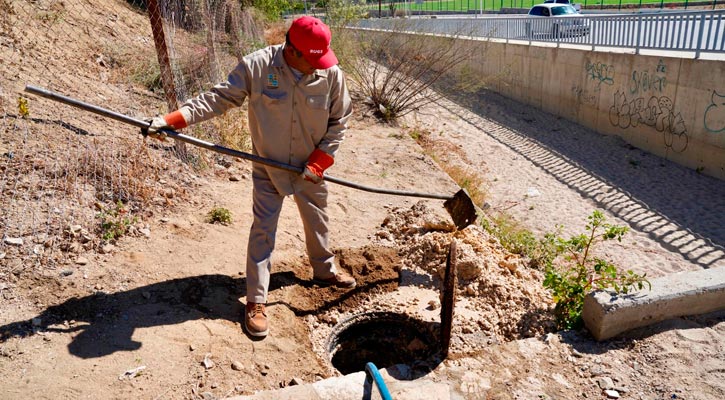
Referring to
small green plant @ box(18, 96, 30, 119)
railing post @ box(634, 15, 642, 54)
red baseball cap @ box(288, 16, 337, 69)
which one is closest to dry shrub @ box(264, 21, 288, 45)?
railing post @ box(634, 15, 642, 54)

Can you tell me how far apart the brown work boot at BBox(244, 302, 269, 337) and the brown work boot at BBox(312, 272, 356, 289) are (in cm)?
64

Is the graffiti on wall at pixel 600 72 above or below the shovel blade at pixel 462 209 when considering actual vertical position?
above

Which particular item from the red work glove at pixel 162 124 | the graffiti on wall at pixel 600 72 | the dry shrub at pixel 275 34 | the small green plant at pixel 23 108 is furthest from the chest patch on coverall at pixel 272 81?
the dry shrub at pixel 275 34

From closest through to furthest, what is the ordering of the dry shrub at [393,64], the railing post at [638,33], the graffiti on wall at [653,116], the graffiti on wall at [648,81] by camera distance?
1. the graffiti on wall at [653,116]
2. the graffiti on wall at [648,81]
3. the railing post at [638,33]
4. the dry shrub at [393,64]

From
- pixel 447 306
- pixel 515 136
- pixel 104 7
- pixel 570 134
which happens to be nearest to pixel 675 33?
pixel 570 134

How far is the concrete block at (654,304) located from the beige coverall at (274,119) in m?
1.94

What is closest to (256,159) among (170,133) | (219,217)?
(170,133)

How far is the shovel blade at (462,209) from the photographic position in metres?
4.34

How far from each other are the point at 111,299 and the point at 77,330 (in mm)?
306

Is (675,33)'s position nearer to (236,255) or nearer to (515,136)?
(515,136)

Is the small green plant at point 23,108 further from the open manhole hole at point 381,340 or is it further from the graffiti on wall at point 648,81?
the graffiti on wall at point 648,81

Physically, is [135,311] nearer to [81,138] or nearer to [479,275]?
[81,138]

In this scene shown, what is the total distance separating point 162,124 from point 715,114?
25.4 ft

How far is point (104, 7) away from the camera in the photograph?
323 inches
